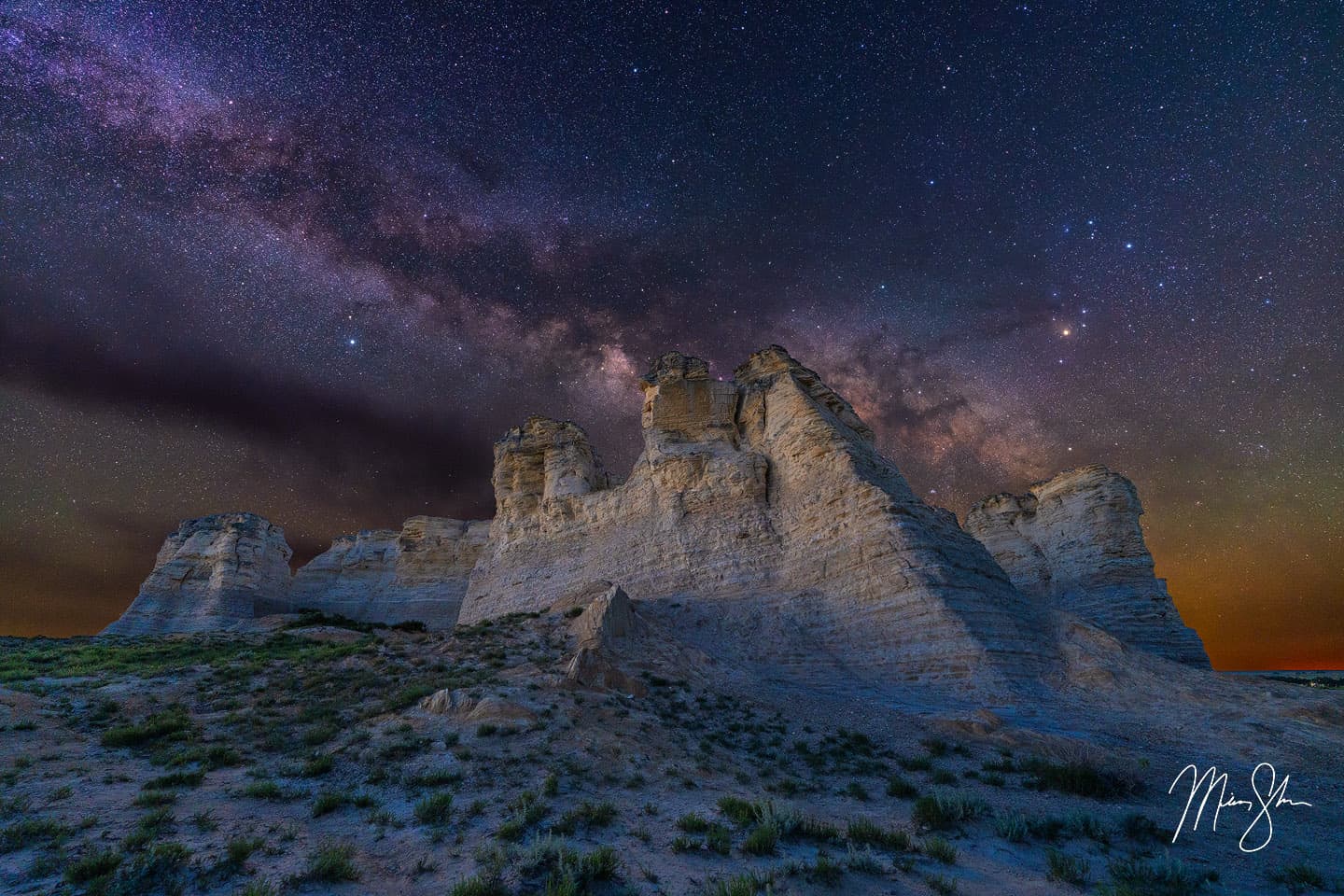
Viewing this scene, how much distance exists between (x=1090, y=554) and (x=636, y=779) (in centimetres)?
4176

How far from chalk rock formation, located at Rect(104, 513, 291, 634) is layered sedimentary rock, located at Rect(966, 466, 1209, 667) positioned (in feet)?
228

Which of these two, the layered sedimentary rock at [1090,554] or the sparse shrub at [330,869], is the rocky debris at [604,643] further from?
the layered sedimentary rock at [1090,554]

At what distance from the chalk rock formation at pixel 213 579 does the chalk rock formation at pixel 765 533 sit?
110 ft

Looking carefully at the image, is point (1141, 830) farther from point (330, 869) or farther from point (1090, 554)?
point (1090, 554)

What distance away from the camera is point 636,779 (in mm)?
9469

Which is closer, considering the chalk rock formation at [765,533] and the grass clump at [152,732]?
the grass clump at [152,732]

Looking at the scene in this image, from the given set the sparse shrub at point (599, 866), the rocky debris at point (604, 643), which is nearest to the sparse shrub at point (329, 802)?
the sparse shrub at point (599, 866)

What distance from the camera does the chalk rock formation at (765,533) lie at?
59.2 feet

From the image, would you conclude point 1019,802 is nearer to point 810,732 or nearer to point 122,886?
point 810,732

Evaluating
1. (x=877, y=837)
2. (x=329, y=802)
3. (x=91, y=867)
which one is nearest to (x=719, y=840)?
(x=877, y=837)

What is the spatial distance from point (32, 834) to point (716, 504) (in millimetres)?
24531

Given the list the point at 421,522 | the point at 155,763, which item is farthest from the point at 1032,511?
the point at 421,522

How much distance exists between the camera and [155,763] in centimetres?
947
